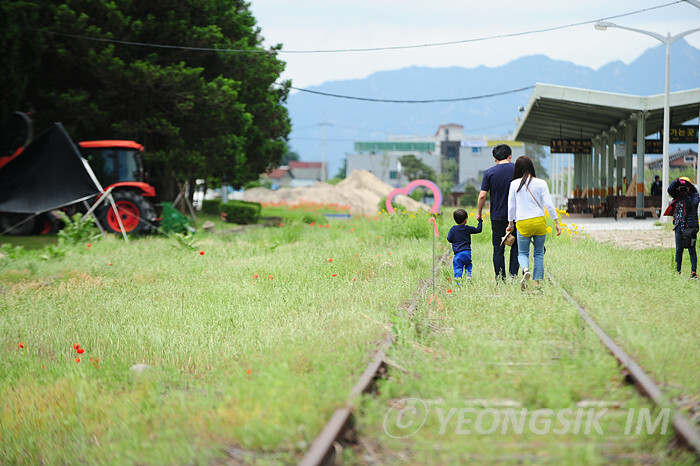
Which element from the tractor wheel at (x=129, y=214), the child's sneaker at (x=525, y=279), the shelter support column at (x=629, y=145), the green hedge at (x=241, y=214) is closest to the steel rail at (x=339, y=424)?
the child's sneaker at (x=525, y=279)

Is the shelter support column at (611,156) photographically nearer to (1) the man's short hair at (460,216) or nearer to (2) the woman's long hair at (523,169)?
(1) the man's short hair at (460,216)

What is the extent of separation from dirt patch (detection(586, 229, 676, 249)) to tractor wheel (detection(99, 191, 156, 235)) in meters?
13.9

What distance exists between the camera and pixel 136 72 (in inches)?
979

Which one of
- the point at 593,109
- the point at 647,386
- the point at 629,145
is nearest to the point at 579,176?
the point at 629,145

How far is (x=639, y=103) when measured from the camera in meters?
28.9

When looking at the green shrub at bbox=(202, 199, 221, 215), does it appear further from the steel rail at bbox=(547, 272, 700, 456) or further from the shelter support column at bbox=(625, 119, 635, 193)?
the steel rail at bbox=(547, 272, 700, 456)

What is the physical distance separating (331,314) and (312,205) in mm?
52950

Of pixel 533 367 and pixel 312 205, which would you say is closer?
pixel 533 367

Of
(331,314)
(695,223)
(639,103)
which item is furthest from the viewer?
(639,103)

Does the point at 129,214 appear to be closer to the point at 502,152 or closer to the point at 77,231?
the point at 77,231

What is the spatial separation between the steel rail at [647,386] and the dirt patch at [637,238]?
36.3 feet

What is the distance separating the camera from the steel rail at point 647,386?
3.82m

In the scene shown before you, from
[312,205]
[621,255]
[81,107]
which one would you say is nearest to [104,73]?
[81,107]

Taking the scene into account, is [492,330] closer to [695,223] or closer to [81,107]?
[695,223]
